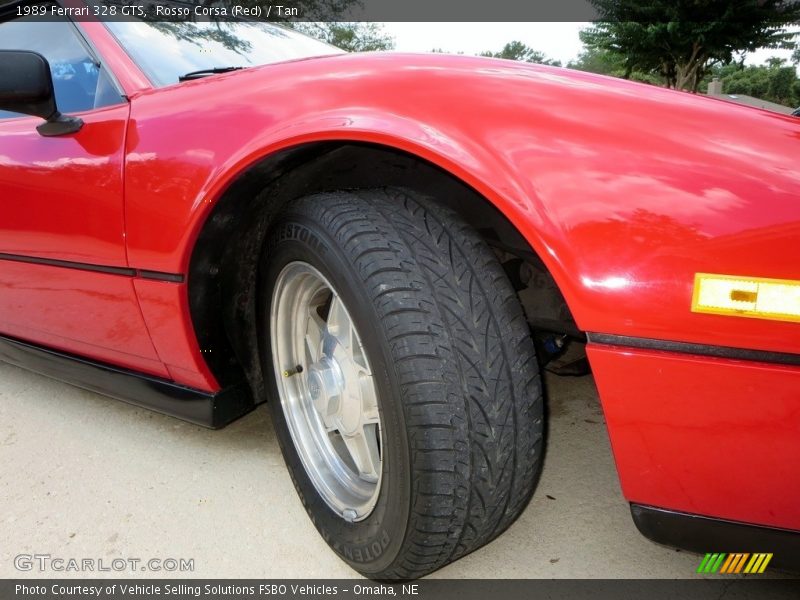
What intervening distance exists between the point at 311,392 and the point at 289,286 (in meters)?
0.32

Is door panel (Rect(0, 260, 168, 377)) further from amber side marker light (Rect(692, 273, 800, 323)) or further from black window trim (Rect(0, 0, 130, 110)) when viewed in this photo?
amber side marker light (Rect(692, 273, 800, 323))

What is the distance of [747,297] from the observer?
0.93 meters

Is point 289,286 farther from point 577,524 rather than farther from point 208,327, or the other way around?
point 577,524

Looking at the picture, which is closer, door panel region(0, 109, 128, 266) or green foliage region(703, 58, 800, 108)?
door panel region(0, 109, 128, 266)

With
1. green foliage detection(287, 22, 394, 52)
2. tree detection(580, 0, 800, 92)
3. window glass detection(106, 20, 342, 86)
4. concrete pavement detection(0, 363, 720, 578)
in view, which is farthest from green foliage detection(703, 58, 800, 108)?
concrete pavement detection(0, 363, 720, 578)

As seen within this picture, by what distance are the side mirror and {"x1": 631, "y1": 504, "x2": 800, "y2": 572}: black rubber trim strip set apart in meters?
1.79

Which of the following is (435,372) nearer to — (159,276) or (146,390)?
(159,276)

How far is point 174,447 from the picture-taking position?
2.11 m

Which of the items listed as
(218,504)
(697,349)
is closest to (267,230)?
(218,504)

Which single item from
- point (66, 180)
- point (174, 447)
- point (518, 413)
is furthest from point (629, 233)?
point (174, 447)

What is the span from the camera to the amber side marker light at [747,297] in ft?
2.97

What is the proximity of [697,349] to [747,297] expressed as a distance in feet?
0.36

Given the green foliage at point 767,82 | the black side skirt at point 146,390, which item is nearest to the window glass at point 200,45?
A: the black side skirt at point 146,390

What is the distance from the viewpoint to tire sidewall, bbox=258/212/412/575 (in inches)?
48.4
